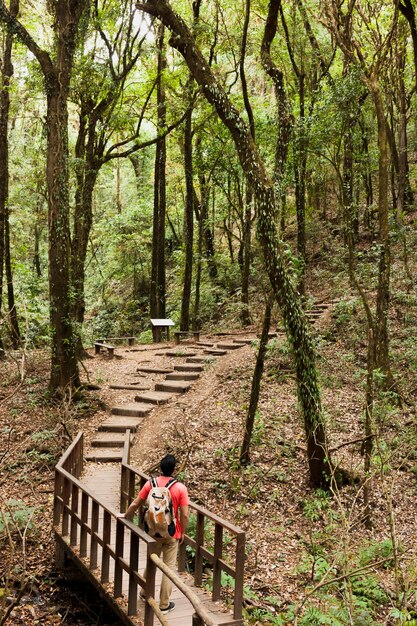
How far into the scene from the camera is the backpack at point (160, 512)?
570 centimetres

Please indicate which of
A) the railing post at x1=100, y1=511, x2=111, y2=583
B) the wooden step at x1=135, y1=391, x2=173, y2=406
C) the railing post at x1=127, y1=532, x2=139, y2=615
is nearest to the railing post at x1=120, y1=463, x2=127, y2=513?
the railing post at x1=100, y1=511, x2=111, y2=583

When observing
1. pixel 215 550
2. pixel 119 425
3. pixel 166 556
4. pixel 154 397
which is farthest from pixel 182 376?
pixel 166 556

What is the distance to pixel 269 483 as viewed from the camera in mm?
10602

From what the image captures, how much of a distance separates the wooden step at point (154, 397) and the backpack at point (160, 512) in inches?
330

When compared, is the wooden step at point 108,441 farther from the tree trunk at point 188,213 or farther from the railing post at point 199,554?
the tree trunk at point 188,213

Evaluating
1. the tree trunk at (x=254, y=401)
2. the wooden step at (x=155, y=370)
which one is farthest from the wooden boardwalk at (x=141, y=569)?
the wooden step at (x=155, y=370)

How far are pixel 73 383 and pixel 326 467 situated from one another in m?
6.68

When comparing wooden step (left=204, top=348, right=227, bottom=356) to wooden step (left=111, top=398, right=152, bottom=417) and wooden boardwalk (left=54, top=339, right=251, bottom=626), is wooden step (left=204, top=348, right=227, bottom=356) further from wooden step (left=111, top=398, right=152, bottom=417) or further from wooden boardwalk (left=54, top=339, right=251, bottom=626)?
wooden boardwalk (left=54, top=339, right=251, bottom=626)

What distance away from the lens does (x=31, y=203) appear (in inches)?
993

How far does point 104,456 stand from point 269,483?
346 centimetres

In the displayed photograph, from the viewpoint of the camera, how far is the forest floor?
711cm

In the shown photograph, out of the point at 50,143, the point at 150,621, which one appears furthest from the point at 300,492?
the point at 50,143

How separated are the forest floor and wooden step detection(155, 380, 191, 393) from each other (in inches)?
14.8

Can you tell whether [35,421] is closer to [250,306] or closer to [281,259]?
[281,259]
